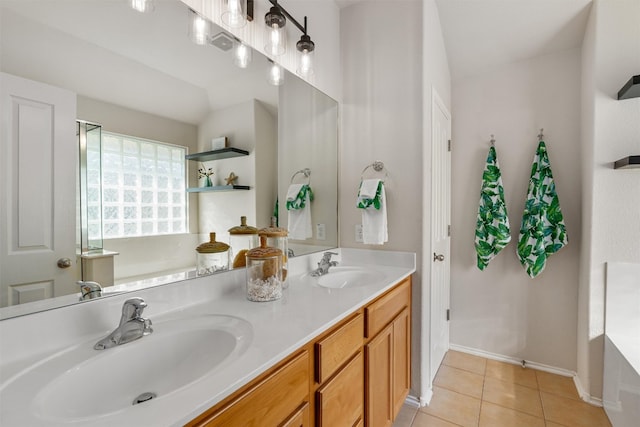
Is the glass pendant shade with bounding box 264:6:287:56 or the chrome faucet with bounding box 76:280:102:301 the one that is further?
the glass pendant shade with bounding box 264:6:287:56

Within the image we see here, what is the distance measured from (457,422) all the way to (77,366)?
6.19 ft

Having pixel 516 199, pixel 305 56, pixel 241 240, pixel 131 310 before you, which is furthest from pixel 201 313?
pixel 516 199

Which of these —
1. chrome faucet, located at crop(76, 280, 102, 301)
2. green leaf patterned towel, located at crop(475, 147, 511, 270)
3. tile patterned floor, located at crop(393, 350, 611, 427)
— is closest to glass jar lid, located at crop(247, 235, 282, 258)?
chrome faucet, located at crop(76, 280, 102, 301)

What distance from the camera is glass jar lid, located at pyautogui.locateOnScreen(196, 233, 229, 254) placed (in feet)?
3.96

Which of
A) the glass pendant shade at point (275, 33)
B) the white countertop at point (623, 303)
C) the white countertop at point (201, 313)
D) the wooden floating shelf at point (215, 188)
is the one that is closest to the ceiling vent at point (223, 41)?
the glass pendant shade at point (275, 33)

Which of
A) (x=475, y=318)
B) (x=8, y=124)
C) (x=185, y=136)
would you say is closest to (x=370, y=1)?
(x=185, y=136)

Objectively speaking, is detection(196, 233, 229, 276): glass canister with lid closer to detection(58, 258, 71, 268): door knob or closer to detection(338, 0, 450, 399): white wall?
detection(58, 258, 71, 268): door knob

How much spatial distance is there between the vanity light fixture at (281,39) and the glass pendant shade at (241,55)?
12 centimetres

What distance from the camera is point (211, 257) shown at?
1.23 meters

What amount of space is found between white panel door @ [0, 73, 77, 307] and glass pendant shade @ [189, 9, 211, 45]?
52cm

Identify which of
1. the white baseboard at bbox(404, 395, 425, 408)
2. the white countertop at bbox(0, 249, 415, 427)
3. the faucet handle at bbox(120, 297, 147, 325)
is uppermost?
the faucet handle at bbox(120, 297, 147, 325)

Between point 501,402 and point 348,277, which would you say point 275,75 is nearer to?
point 348,277

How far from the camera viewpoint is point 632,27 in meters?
1.69

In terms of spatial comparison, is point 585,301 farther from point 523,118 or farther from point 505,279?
point 523,118
